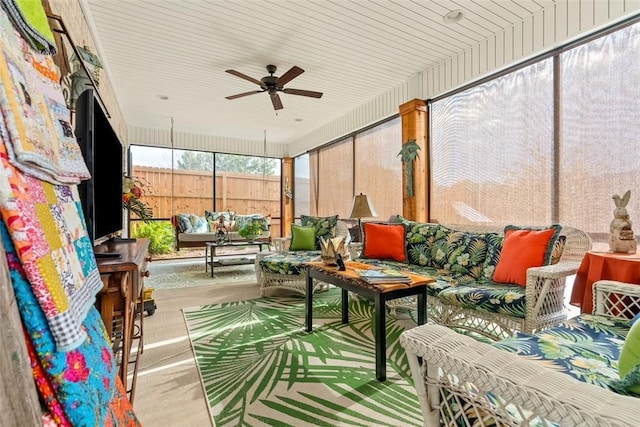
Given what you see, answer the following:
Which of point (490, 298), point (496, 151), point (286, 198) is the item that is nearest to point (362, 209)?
point (496, 151)

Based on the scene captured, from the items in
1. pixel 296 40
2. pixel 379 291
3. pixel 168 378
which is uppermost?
pixel 296 40

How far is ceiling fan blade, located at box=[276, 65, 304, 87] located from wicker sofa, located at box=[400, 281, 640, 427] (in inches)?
119

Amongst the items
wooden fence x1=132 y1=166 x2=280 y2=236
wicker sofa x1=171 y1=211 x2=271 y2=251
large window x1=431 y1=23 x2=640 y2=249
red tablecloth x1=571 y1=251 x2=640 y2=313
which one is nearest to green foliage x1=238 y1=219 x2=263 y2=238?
wicker sofa x1=171 y1=211 x2=271 y2=251

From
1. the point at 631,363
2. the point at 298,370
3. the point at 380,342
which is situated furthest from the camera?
the point at 298,370

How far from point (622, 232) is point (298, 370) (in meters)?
2.32

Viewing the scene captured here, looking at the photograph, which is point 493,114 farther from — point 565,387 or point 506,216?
point 565,387

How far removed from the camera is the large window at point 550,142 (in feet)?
8.32

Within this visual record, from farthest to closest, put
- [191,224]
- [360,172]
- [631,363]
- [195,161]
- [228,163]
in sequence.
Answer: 1. [228,163]
2. [195,161]
3. [191,224]
4. [360,172]
5. [631,363]

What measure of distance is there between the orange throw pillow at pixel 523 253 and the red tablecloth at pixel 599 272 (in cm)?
21

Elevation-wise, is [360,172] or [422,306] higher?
[360,172]

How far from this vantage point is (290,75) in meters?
3.46

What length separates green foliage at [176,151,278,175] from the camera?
7.15 metres

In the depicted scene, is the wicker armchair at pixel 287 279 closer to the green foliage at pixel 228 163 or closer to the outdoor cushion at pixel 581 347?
the outdoor cushion at pixel 581 347

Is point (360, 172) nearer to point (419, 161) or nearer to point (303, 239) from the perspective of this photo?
point (419, 161)
